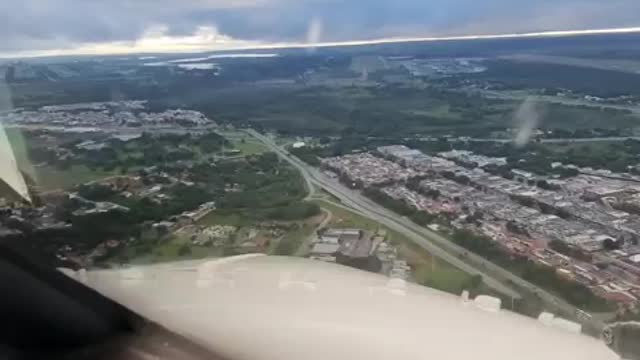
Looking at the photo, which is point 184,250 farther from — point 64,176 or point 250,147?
point 64,176

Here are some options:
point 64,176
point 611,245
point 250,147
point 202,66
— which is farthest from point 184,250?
point 611,245

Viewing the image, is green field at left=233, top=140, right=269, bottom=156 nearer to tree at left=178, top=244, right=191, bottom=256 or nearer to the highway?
the highway

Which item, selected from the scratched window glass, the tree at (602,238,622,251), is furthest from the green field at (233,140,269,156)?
the tree at (602,238,622,251)

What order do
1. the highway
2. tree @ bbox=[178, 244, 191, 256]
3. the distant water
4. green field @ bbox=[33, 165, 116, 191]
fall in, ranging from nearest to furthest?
the highway → tree @ bbox=[178, 244, 191, 256] → green field @ bbox=[33, 165, 116, 191] → the distant water

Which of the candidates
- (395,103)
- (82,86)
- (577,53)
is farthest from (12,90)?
(577,53)

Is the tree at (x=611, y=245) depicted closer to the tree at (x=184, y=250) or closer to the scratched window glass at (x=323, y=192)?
the scratched window glass at (x=323, y=192)

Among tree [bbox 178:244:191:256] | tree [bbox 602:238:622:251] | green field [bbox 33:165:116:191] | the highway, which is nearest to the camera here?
tree [bbox 602:238:622:251]

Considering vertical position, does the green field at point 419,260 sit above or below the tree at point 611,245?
below

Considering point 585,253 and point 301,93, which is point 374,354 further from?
point 301,93

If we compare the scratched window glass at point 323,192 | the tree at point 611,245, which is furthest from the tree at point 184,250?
the tree at point 611,245
